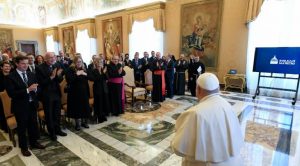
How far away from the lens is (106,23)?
1115cm

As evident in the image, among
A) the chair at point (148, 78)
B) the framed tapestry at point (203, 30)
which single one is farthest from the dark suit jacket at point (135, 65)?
the framed tapestry at point (203, 30)

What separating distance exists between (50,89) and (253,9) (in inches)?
258

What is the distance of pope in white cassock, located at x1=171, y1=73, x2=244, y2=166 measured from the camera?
1.32 metres

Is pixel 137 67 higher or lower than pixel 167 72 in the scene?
higher

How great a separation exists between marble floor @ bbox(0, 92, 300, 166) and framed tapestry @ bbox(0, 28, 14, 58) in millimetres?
12724

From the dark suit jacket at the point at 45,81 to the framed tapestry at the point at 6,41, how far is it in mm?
13027

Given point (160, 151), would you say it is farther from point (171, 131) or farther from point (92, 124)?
point (92, 124)

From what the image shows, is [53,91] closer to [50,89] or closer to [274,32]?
[50,89]

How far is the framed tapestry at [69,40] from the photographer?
532 inches

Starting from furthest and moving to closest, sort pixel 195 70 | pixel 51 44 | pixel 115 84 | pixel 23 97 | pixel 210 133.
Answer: pixel 51 44
pixel 195 70
pixel 115 84
pixel 23 97
pixel 210 133

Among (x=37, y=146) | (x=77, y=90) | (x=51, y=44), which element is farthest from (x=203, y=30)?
(x=51, y=44)

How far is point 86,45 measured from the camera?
12.7 m

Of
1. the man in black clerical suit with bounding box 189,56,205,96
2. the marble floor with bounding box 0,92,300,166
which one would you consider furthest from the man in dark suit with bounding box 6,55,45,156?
the man in black clerical suit with bounding box 189,56,205,96

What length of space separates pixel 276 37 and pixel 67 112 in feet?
21.8
